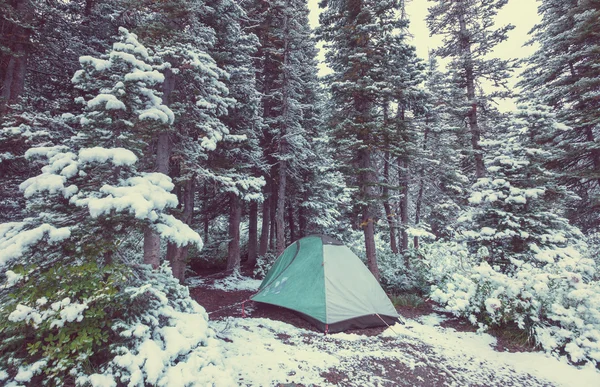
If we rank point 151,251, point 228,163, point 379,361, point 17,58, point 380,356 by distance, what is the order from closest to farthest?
point 379,361 → point 380,356 → point 151,251 → point 17,58 → point 228,163

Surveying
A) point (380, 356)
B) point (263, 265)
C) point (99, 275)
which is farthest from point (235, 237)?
point (99, 275)

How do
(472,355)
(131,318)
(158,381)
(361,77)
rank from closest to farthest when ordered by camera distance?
(158,381) < (131,318) < (472,355) < (361,77)

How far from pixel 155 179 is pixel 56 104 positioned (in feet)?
26.9

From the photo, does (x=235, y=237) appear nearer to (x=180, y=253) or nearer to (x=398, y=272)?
(x=180, y=253)

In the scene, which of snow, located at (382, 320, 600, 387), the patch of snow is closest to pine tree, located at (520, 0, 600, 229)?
snow, located at (382, 320, 600, 387)

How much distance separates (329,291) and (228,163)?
5.76m

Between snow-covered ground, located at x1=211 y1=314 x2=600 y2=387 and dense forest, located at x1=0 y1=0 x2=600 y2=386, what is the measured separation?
75cm

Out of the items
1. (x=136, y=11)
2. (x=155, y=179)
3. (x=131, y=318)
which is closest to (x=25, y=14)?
(x=136, y=11)

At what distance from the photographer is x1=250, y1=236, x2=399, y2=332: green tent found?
6848 mm

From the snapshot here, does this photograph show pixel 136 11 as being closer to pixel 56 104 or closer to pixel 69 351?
pixel 56 104

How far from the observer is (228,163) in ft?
33.5

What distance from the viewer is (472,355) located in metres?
5.98

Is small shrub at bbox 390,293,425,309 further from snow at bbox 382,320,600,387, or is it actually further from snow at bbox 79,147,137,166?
snow at bbox 79,147,137,166

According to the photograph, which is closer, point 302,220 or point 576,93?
point 576,93
